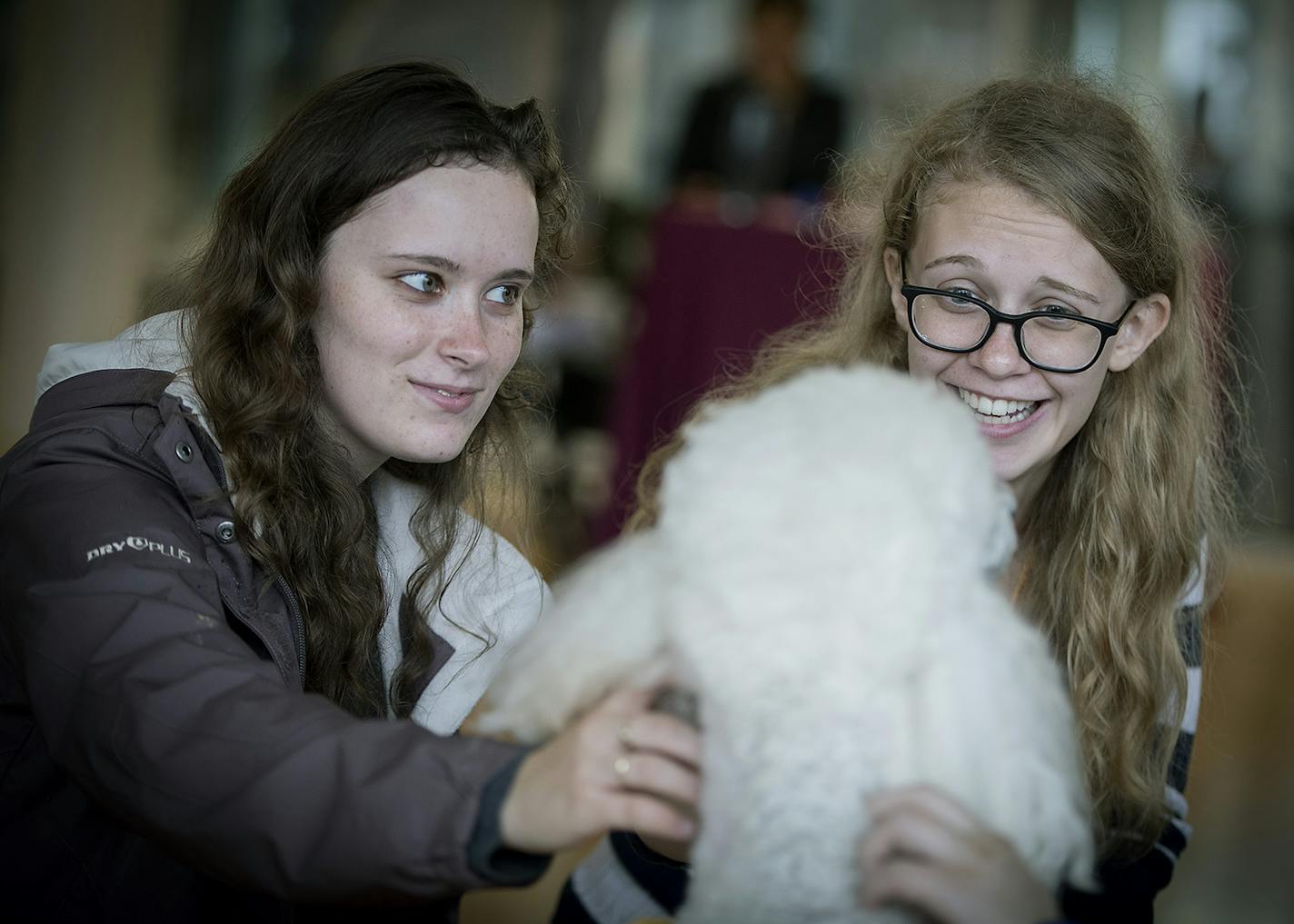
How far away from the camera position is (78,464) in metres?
1.04

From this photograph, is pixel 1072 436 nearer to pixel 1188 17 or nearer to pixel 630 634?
pixel 630 634

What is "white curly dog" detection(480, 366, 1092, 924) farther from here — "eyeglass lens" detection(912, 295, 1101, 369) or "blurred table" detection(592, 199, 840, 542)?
"blurred table" detection(592, 199, 840, 542)

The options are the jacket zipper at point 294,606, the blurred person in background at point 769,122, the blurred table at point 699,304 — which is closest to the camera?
the jacket zipper at point 294,606

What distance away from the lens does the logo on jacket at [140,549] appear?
3.07ft

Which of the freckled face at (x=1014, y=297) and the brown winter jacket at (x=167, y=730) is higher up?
the freckled face at (x=1014, y=297)

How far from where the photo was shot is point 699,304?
262 centimetres

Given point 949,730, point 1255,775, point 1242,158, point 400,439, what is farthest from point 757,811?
point 1242,158

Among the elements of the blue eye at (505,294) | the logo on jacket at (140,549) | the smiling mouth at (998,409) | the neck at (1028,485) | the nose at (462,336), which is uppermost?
the blue eye at (505,294)

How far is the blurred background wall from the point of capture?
4.23 m

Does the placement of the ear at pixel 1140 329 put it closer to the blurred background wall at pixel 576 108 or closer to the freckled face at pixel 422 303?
the freckled face at pixel 422 303

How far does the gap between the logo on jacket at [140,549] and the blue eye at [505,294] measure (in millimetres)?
405

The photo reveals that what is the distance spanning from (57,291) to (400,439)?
12.0 feet

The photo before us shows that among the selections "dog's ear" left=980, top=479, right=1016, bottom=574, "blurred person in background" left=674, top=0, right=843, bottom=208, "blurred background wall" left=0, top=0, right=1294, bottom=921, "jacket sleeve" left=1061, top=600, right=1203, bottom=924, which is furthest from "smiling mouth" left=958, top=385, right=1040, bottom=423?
"blurred person in background" left=674, top=0, right=843, bottom=208

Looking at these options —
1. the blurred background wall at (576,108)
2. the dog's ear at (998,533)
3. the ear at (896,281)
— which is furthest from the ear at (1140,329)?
the blurred background wall at (576,108)
